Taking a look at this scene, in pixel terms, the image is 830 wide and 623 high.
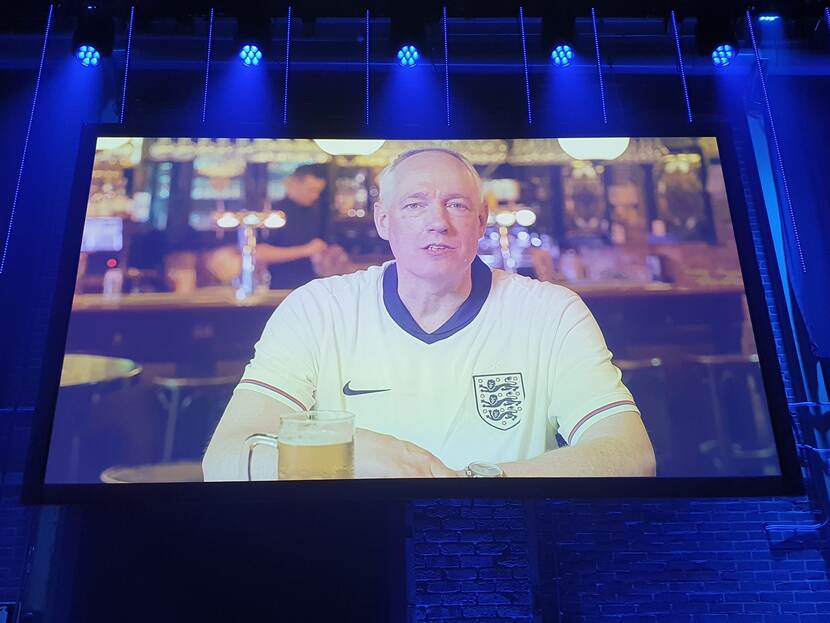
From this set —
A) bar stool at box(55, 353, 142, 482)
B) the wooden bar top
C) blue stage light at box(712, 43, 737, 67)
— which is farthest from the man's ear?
blue stage light at box(712, 43, 737, 67)

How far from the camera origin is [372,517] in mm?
2496

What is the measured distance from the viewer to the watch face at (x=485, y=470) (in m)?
2.21

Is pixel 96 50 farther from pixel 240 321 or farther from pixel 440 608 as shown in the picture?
pixel 440 608

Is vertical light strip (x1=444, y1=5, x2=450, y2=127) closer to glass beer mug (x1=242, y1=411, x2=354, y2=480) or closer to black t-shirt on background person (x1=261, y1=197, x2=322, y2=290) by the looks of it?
black t-shirt on background person (x1=261, y1=197, x2=322, y2=290)

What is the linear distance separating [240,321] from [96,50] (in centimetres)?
164

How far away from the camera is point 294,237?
2533mm

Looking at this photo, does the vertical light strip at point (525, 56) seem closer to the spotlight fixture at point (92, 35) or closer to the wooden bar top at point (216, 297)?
the wooden bar top at point (216, 297)

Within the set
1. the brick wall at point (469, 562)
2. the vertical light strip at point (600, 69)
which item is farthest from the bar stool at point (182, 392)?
the vertical light strip at point (600, 69)

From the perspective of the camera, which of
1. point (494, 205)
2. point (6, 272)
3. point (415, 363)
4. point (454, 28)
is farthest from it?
point (454, 28)

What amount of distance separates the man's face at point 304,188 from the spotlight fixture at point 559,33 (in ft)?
4.57

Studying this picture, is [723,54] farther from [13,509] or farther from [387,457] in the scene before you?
[13,509]

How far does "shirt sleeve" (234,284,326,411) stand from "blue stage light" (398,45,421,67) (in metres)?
1.32

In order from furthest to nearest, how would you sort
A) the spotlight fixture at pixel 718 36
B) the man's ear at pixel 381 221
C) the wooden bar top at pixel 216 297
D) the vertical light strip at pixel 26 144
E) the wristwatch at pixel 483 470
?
the spotlight fixture at pixel 718 36 → the vertical light strip at pixel 26 144 → the man's ear at pixel 381 221 → the wooden bar top at pixel 216 297 → the wristwatch at pixel 483 470

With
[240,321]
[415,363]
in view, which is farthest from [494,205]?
[240,321]
